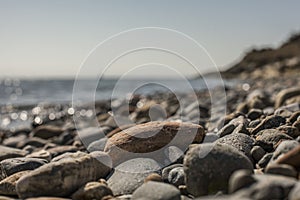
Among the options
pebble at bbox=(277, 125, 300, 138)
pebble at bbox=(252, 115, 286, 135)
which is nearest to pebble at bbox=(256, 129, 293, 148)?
pebble at bbox=(277, 125, 300, 138)

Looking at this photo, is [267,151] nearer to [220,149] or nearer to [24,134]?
[220,149]

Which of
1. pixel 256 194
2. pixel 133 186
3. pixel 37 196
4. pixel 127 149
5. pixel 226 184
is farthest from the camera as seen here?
pixel 127 149

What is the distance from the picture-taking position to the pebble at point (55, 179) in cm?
304

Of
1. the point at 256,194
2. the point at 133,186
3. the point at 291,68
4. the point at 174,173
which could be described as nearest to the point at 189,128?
the point at 174,173

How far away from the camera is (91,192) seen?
119 inches

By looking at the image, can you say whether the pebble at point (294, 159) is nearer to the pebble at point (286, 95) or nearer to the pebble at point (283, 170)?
the pebble at point (283, 170)

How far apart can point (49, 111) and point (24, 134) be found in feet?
21.9

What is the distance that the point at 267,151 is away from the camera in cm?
354

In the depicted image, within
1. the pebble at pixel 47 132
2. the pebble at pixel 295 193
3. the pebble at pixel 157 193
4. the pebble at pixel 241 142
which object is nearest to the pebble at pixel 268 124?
the pebble at pixel 241 142

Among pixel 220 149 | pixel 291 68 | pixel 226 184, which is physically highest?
pixel 291 68

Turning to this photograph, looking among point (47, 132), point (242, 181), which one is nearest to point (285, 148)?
point (242, 181)

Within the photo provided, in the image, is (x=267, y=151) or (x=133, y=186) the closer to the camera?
(x=133, y=186)

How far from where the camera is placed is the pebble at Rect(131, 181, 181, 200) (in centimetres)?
259

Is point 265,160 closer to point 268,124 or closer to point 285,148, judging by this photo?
point 285,148
